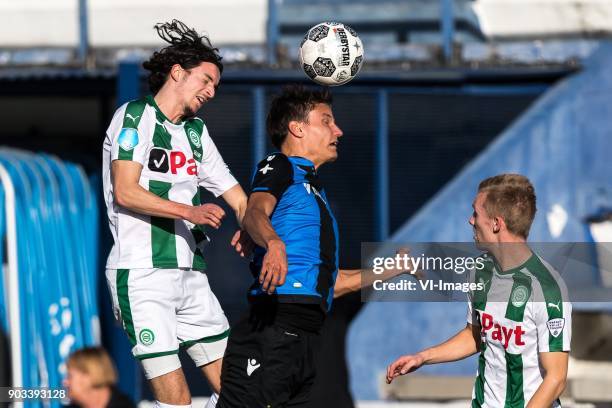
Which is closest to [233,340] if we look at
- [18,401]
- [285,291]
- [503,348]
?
[285,291]

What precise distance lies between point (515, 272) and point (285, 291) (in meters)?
1.10

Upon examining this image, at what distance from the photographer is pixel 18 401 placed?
9305 mm

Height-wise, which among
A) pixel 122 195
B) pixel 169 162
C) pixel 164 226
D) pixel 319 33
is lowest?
pixel 164 226

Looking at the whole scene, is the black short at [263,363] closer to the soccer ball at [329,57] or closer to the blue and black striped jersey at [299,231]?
the blue and black striped jersey at [299,231]

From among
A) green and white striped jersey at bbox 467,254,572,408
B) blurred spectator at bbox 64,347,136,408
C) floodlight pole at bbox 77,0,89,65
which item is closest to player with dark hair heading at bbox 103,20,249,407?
blurred spectator at bbox 64,347,136,408

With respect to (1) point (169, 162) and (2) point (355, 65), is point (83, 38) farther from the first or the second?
→ (1) point (169, 162)

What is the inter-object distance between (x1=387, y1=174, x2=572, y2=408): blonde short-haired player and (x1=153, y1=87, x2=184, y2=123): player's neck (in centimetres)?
183

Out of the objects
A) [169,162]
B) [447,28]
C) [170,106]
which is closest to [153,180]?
[169,162]

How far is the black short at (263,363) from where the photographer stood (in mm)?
5527

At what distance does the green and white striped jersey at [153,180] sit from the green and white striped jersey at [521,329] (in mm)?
1793

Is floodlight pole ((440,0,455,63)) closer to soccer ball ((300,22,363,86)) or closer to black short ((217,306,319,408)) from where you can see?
soccer ball ((300,22,363,86))

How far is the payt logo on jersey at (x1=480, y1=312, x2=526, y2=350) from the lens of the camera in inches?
205

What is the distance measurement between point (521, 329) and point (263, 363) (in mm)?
1234

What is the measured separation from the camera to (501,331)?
5.26 m
